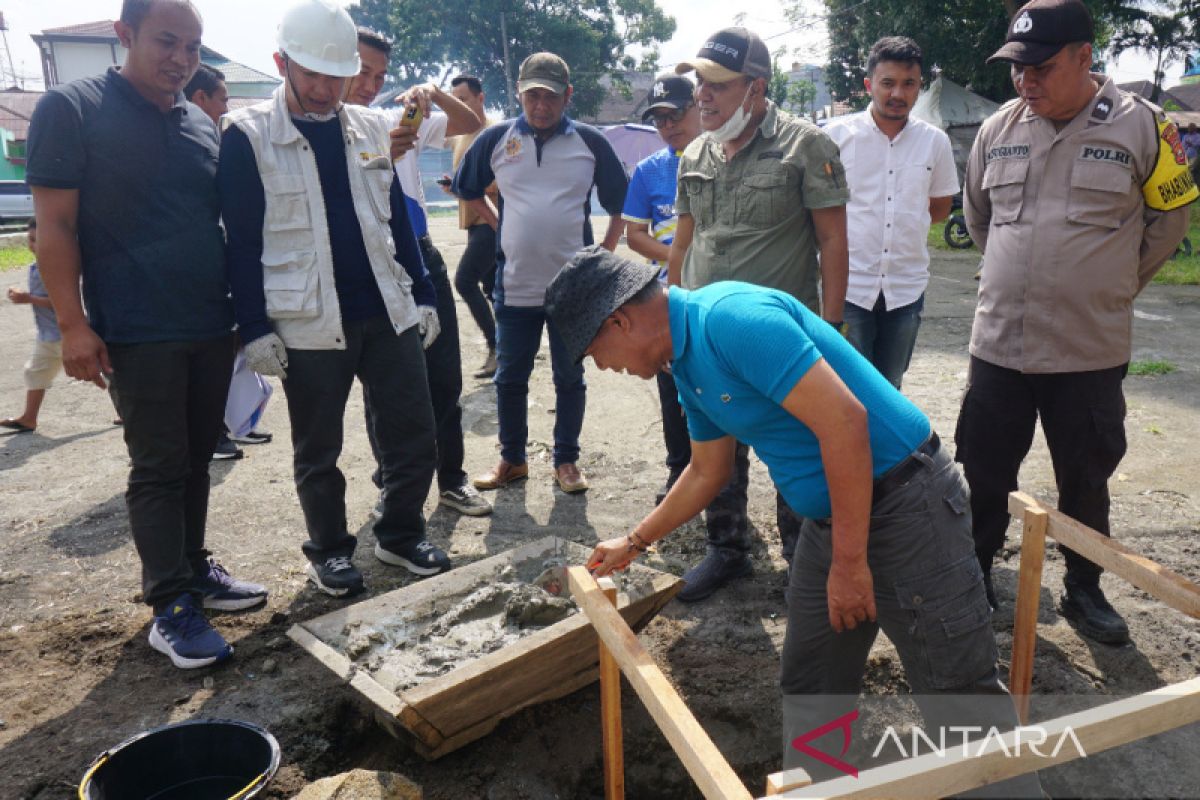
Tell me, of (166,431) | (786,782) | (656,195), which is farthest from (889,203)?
(166,431)

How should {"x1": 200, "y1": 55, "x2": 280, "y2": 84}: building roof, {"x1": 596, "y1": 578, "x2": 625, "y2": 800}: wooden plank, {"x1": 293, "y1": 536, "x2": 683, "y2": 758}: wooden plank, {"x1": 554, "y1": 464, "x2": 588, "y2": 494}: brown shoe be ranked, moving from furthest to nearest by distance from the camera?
{"x1": 200, "y1": 55, "x2": 280, "y2": 84}: building roof, {"x1": 554, "y1": 464, "x2": 588, "y2": 494}: brown shoe, {"x1": 293, "y1": 536, "x2": 683, "y2": 758}: wooden plank, {"x1": 596, "y1": 578, "x2": 625, "y2": 800}: wooden plank

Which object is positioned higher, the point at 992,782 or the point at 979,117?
the point at 979,117

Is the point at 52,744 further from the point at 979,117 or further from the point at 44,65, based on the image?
the point at 44,65

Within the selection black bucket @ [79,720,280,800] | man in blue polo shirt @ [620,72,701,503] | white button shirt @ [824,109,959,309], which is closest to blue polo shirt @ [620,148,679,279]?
man in blue polo shirt @ [620,72,701,503]

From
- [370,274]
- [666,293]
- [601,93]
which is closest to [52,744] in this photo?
[370,274]

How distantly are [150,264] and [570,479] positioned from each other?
7.90 ft

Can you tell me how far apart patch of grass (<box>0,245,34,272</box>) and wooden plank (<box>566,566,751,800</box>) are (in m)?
14.9

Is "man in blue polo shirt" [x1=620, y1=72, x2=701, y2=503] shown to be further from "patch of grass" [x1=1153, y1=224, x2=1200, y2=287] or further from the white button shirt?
"patch of grass" [x1=1153, y1=224, x2=1200, y2=287]

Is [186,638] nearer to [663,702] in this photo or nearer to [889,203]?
[663,702]

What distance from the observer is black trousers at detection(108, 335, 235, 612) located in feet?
9.88

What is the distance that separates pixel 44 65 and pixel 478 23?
21981 millimetres

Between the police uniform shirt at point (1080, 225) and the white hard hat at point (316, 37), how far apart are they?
2.42 metres

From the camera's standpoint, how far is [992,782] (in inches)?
63.0

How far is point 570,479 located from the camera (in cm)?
473
